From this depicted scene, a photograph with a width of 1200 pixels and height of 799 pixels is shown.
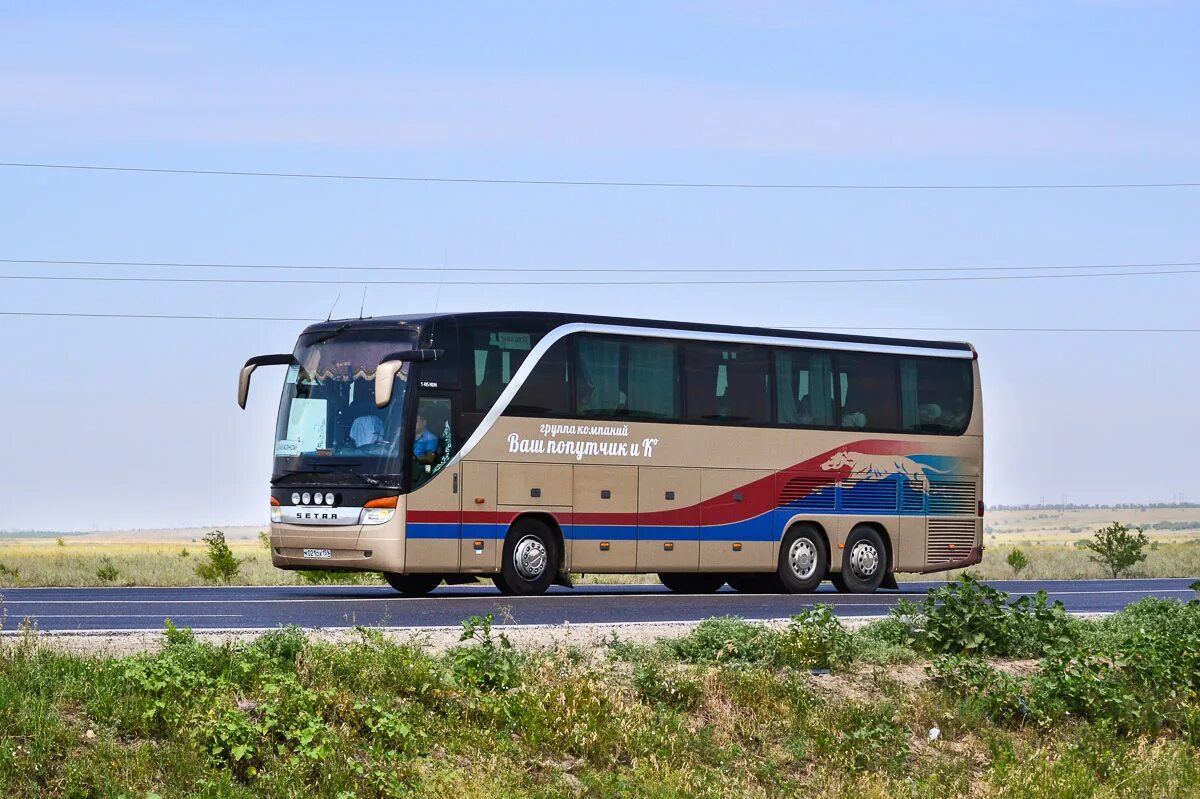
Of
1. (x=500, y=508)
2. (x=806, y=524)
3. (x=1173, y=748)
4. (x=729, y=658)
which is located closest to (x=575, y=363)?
(x=500, y=508)

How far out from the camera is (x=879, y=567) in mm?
27078

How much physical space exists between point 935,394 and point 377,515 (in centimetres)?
1052

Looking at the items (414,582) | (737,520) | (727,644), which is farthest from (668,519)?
(727,644)

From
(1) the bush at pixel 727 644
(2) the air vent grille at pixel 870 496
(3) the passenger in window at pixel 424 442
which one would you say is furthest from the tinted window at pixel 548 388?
(1) the bush at pixel 727 644

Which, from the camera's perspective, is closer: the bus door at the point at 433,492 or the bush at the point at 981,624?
the bush at the point at 981,624

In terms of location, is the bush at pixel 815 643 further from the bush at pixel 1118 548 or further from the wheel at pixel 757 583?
the bush at pixel 1118 548

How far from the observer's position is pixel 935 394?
91.6 ft

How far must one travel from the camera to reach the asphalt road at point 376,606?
57.8ft

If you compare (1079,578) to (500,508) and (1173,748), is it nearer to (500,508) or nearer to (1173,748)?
(500,508)

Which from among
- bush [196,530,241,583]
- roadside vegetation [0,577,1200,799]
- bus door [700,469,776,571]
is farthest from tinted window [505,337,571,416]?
bush [196,530,241,583]

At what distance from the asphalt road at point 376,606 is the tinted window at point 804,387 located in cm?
282

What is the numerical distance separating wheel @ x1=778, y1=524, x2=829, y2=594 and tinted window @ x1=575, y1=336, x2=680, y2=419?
3.02 metres

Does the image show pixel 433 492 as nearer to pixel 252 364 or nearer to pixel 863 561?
pixel 252 364

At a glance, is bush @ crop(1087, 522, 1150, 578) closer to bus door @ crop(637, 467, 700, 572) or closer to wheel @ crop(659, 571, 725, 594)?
wheel @ crop(659, 571, 725, 594)
